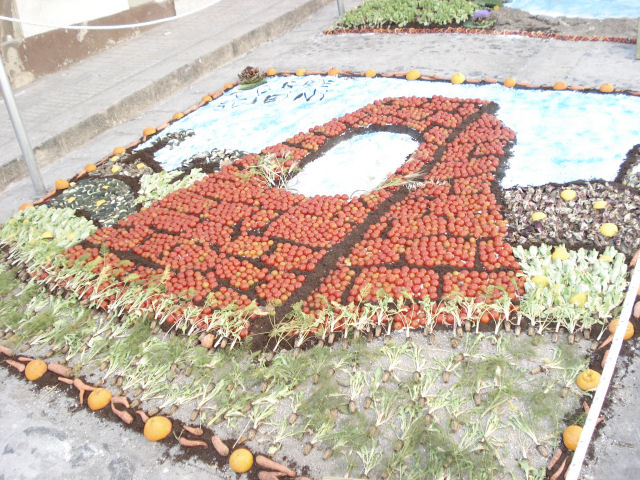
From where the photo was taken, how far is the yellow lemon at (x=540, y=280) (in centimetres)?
389

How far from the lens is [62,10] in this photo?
8.44 meters

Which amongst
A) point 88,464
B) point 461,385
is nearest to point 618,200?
point 461,385

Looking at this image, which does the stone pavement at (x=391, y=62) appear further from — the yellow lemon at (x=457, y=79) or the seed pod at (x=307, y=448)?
the seed pod at (x=307, y=448)

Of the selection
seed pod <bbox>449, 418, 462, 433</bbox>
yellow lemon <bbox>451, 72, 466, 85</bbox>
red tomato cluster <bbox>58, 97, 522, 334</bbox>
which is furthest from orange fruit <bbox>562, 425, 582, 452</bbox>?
yellow lemon <bbox>451, 72, 466, 85</bbox>

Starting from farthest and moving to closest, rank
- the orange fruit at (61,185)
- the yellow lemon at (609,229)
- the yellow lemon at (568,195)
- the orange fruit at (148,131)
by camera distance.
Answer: the orange fruit at (148,131), the orange fruit at (61,185), the yellow lemon at (568,195), the yellow lemon at (609,229)

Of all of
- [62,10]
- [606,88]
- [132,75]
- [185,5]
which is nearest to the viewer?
[606,88]

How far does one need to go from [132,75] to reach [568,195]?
6.26 metres

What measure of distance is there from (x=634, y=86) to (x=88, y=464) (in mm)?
6728

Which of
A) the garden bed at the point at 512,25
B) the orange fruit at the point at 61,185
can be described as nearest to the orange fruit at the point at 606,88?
the garden bed at the point at 512,25

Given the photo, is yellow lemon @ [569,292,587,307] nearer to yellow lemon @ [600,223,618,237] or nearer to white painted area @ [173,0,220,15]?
yellow lemon @ [600,223,618,237]

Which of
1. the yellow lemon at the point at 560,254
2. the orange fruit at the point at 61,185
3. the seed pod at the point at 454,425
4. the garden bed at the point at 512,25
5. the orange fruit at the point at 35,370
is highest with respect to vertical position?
the garden bed at the point at 512,25

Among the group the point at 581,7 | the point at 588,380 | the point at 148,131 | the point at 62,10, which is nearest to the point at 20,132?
the point at 148,131

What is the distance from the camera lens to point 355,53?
29.0ft

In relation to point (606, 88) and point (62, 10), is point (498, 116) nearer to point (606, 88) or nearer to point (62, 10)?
point (606, 88)
